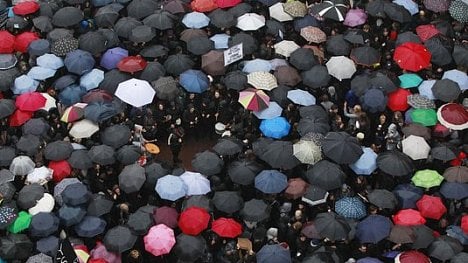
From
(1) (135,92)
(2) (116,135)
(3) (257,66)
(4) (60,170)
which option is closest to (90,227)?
(4) (60,170)

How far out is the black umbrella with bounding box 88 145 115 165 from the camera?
52.2 ft

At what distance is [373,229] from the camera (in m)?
14.6

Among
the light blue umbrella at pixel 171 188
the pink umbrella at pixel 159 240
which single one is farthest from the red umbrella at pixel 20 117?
the pink umbrella at pixel 159 240

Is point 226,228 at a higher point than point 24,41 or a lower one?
lower

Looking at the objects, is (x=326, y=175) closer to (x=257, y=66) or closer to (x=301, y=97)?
(x=301, y=97)

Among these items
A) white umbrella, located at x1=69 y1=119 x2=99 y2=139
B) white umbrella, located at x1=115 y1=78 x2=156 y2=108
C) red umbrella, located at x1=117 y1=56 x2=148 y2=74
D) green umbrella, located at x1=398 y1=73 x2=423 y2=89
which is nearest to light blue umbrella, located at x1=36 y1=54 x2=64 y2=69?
red umbrella, located at x1=117 y1=56 x2=148 y2=74

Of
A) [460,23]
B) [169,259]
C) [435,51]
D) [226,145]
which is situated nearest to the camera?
[169,259]

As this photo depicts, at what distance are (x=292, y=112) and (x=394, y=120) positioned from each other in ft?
7.29

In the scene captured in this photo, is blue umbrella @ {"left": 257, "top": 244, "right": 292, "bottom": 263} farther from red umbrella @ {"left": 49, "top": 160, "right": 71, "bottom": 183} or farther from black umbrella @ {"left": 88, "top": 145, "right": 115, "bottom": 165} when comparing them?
red umbrella @ {"left": 49, "top": 160, "right": 71, "bottom": 183}

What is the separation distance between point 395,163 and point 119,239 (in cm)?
555

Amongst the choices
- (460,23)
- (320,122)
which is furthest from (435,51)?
(320,122)

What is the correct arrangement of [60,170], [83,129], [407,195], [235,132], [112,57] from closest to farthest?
[407,195] → [60,170] → [83,129] → [235,132] → [112,57]

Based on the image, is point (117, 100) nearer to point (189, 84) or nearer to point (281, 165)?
point (189, 84)

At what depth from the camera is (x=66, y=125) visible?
1722 centimetres
